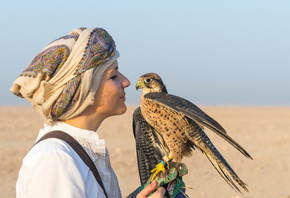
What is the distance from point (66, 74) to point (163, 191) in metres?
0.82

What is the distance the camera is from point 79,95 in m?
2.43

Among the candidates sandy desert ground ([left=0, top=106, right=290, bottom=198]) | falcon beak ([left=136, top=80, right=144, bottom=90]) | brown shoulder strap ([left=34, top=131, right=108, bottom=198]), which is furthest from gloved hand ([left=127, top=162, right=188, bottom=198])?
sandy desert ground ([left=0, top=106, right=290, bottom=198])

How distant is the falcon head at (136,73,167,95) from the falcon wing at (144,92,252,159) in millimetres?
172

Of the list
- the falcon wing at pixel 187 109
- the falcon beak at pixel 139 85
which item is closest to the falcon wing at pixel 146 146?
the falcon wing at pixel 187 109

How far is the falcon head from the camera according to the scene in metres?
3.68

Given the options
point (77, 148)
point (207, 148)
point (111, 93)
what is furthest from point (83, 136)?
point (207, 148)

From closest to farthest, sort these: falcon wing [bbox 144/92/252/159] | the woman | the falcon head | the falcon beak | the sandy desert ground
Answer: the woman → falcon wing [bbox 144/92/252/159] → the falcon head → the falcon beak → the sandy desert ground

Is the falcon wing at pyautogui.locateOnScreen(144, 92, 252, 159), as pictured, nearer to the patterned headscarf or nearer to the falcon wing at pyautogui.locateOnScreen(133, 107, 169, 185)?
the falcon wing at pyautogui.locateOnScreen(133, 107, 169, 185)

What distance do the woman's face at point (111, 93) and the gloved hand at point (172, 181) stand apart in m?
0.45

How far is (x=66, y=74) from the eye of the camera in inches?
95.6

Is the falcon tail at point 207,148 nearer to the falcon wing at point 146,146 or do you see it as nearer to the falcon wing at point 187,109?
the falcon wing at point 187,109

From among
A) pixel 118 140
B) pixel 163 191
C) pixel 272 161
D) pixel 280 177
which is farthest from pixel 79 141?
pixel 118 140

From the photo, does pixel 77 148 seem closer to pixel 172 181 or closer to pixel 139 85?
pixel 172 181

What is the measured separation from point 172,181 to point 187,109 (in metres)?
0.66
